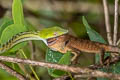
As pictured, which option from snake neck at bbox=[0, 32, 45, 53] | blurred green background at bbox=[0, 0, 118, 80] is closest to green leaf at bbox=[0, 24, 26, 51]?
snake neck at bbox=[0, 32, 45, 53]

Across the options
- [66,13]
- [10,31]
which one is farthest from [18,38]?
[66,13]

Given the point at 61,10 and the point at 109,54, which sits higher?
the point at 61,10

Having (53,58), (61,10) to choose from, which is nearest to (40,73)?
(61,10)

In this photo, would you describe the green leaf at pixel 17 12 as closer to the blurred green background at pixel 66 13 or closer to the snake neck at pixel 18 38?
the snake neck at pixel 18 38

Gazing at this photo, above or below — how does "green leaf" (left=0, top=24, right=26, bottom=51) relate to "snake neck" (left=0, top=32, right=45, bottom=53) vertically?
above

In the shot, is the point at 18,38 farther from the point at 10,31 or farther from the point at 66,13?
the point at 66,13

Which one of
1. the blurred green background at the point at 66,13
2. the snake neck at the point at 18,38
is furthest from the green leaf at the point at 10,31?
the blurred green background at the point at 66,13

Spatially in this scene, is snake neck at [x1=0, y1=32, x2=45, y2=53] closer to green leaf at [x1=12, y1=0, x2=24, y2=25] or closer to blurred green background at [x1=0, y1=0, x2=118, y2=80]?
green leaf at [x1=12, y1=0, x2=24, y2=25]

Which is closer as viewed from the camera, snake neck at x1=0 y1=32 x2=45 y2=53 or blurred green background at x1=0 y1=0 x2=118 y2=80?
snake neck at x1=0 y1=32 x2=45 y2=53

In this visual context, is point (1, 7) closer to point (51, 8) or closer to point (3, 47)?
point (51, 8)
